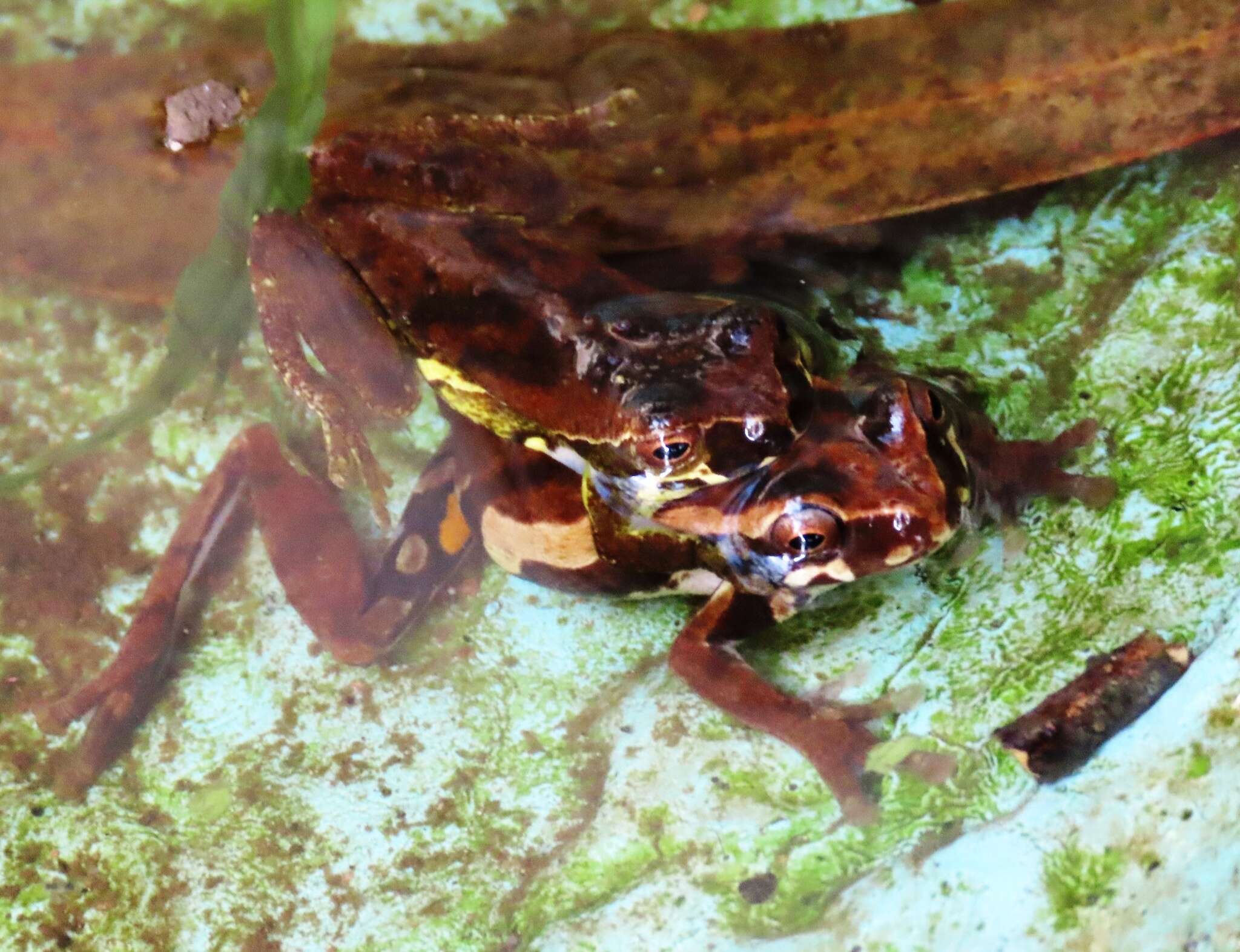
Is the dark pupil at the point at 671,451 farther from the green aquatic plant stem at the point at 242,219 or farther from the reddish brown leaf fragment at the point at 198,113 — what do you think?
the reddish brown leaf fragment at the point at 198,113

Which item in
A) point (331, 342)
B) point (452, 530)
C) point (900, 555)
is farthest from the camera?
point (331, 342)

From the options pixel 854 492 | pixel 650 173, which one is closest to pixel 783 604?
pixel 854 492

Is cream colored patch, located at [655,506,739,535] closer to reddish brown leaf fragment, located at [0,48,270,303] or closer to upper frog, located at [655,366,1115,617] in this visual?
upper frog, located at [655,366,1115,617]

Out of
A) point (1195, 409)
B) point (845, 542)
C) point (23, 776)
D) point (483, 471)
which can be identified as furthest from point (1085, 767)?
point (23, 776)

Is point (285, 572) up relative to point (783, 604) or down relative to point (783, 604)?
up

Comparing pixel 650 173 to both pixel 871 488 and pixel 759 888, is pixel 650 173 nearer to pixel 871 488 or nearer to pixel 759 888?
pixel 871 488

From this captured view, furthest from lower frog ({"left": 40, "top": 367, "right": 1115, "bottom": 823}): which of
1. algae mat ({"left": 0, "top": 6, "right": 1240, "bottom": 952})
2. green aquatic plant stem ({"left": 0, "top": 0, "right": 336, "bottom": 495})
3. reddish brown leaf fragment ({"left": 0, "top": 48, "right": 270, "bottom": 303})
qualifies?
reddish brown leaf fragment ({"left": 0, "top": 48, "right": 270, "bottom": 303})
